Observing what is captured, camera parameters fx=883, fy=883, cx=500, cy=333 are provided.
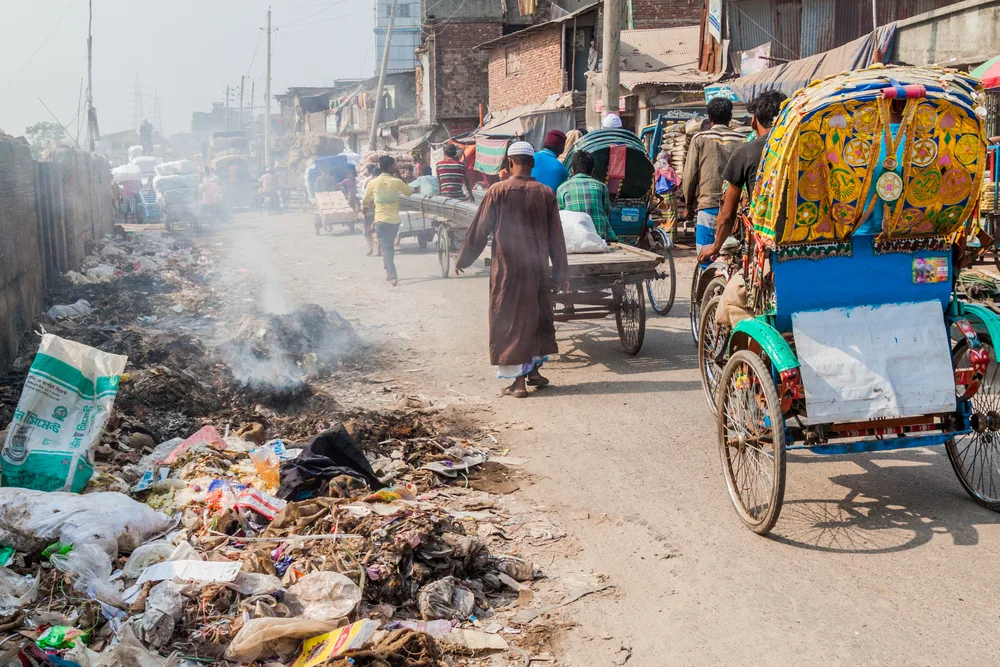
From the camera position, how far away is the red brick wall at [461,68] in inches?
A: 1651

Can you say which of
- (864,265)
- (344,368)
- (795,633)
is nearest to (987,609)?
(795,633)

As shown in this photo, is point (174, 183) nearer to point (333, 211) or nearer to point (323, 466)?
point (333, 211)

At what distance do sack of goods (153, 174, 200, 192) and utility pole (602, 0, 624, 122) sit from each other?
25.7 metres

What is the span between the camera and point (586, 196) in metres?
9.25

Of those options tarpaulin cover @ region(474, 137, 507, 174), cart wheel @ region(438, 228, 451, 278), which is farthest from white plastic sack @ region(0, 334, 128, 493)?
tarpaulin cover @ region(474, 137, 507, 174)

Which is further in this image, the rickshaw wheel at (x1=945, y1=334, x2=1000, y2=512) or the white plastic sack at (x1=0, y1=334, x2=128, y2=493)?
the white plastic sack at (x1=0, y1=334, x2=128, y2=493)

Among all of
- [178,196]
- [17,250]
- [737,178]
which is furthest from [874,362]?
[178,196]

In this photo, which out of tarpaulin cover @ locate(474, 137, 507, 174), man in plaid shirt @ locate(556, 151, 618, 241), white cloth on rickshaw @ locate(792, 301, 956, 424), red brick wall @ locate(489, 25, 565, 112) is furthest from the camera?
red brick wall @ locate(489, 25, 565, 112)

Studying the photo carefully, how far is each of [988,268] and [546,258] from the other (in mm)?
8387

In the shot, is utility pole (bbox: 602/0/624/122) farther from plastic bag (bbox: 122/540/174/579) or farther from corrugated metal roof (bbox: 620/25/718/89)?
plastic bag (bbox: 122/540/174/579)

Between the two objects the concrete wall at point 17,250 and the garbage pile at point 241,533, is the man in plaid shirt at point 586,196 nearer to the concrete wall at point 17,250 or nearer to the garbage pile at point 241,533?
the garbage pile at point 241,533

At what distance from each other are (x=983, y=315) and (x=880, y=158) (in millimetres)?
992

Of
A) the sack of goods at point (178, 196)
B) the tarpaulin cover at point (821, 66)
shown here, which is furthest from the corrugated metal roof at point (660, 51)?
the sack of goods at point (178, 196)

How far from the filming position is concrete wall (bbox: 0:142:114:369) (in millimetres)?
9305
